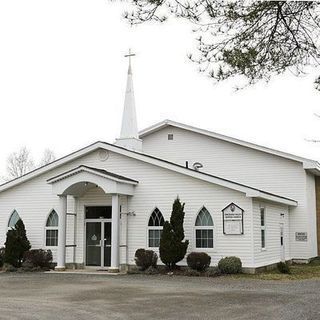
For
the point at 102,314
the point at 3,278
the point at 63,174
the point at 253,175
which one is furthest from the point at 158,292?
the point at 253,175

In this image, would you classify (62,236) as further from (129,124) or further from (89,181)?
(129,124)

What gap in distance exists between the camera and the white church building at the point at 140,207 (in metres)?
21.7

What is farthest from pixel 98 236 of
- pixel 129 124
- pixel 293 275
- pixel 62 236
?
pixel 293 275

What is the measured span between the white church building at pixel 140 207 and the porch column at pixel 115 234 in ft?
0.13

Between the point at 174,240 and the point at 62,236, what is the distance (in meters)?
4.73

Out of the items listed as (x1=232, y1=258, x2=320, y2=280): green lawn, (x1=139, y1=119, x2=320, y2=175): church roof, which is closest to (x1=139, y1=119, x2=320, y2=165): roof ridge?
(x1=139, y1=119, x2=320, y2=175): church roof

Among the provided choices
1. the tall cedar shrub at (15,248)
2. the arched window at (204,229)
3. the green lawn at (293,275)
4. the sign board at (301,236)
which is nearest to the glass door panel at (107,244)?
the tall cedar shrub at (15,248)

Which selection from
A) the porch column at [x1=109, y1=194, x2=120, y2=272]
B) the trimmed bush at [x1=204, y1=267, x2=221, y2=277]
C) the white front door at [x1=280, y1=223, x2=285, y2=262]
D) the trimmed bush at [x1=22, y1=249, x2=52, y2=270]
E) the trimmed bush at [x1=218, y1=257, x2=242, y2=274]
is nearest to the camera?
the trimmed bush at [x1=204, y1=267, x2=221, y2=277]

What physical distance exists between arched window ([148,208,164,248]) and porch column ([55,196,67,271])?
135 inches

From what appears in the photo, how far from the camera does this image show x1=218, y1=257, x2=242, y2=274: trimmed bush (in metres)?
20.8

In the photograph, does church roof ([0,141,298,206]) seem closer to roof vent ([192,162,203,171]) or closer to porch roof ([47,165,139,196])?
porch roof ([47,165,139,196])

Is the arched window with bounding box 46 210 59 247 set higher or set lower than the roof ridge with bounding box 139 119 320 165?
lower

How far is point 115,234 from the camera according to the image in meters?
21.9

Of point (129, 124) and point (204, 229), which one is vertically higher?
point (129, 124)
